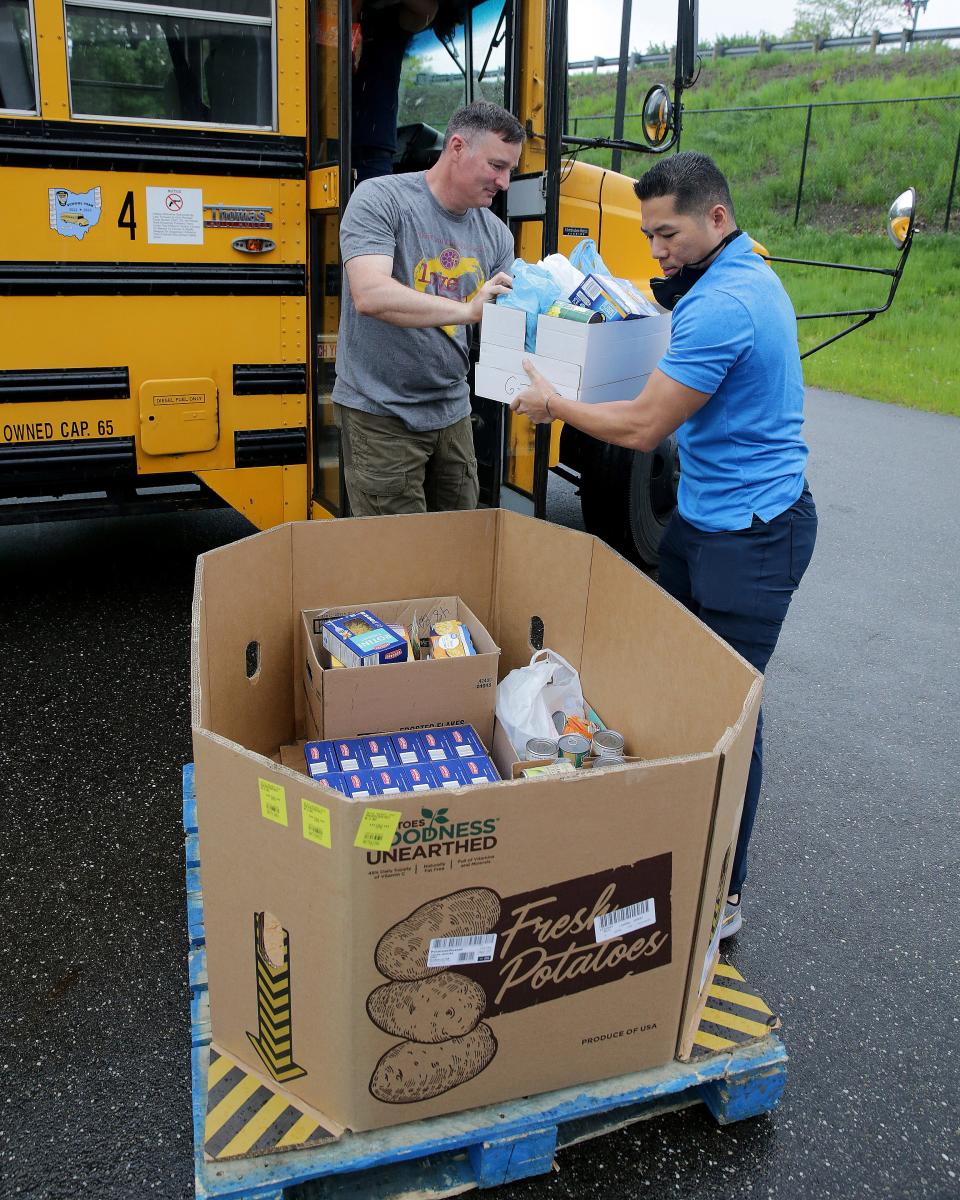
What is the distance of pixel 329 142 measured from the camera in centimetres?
398

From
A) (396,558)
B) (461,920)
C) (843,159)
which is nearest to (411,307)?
(396,558)

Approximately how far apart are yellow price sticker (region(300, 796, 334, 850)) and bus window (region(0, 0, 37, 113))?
3177 mm

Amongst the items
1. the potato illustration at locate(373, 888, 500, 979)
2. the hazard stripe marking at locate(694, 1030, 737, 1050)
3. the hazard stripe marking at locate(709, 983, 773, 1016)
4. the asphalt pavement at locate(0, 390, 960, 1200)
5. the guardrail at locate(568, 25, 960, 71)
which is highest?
the guardrail at locate(568, 25, 960, 71)

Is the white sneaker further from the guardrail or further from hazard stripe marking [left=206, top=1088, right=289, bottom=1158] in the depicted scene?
the guardrail

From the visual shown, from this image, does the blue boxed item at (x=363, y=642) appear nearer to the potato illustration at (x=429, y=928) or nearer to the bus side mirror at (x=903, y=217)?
the potato illustration at (x=429, y=928)

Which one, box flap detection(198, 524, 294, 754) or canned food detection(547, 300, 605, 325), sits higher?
canned food detection(547, 300, 605, 325)

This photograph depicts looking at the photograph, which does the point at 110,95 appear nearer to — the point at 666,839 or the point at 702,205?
the point at 702,205

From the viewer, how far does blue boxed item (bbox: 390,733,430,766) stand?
2.56m

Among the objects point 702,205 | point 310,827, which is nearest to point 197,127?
point 702,205

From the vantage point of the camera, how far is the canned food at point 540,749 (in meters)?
2.56

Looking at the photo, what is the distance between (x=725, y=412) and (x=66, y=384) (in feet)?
8.81

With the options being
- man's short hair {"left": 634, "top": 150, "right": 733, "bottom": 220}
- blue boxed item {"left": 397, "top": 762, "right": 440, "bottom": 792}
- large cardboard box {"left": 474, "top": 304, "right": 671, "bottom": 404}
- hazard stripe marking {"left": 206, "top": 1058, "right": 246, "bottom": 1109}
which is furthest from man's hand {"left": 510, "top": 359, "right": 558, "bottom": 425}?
hazard stripe marking {"left": 206, "top": 1058, "right": 246, "bottom": 1109}

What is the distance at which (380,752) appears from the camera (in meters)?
2.57

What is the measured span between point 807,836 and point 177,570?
3181 millimetres
